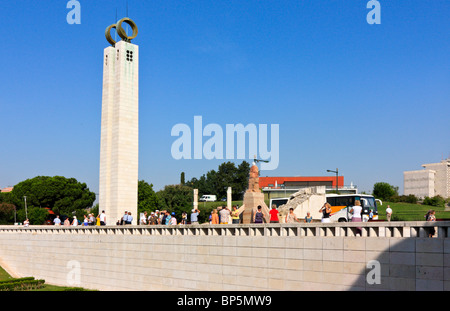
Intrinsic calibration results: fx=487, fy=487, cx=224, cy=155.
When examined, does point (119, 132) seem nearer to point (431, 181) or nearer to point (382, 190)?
point (382, 190)

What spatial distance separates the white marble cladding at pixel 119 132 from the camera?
3475 centimetres

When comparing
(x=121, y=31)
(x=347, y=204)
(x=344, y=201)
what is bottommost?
(x=347, y=204)

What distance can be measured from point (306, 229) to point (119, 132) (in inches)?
813

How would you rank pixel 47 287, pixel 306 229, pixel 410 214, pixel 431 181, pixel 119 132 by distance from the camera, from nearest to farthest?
pixel 306 229
pixel 47 287
pixel 119 132
pixel 410 214
pixel 431 181

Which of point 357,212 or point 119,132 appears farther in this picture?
point 119,132

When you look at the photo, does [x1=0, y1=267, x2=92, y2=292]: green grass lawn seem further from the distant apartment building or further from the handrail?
the distant apartment building

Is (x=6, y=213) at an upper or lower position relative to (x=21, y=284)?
upper

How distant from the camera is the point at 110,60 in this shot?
1417 inches

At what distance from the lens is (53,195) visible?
229 feet

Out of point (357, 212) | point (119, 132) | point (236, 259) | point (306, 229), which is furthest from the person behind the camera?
point (119, 132)

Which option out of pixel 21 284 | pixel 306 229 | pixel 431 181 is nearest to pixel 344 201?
pixel 306 229

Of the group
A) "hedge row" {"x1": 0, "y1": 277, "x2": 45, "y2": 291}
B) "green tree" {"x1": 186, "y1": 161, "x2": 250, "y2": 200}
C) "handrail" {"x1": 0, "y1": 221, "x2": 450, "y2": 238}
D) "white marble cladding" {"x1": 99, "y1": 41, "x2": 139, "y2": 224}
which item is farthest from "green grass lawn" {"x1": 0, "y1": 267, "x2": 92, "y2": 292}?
"green tree" {"x1": 186, "y1": 161, "x2": 250, "y2": 200}

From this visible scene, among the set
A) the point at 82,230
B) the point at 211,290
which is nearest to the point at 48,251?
the point at 82,230
